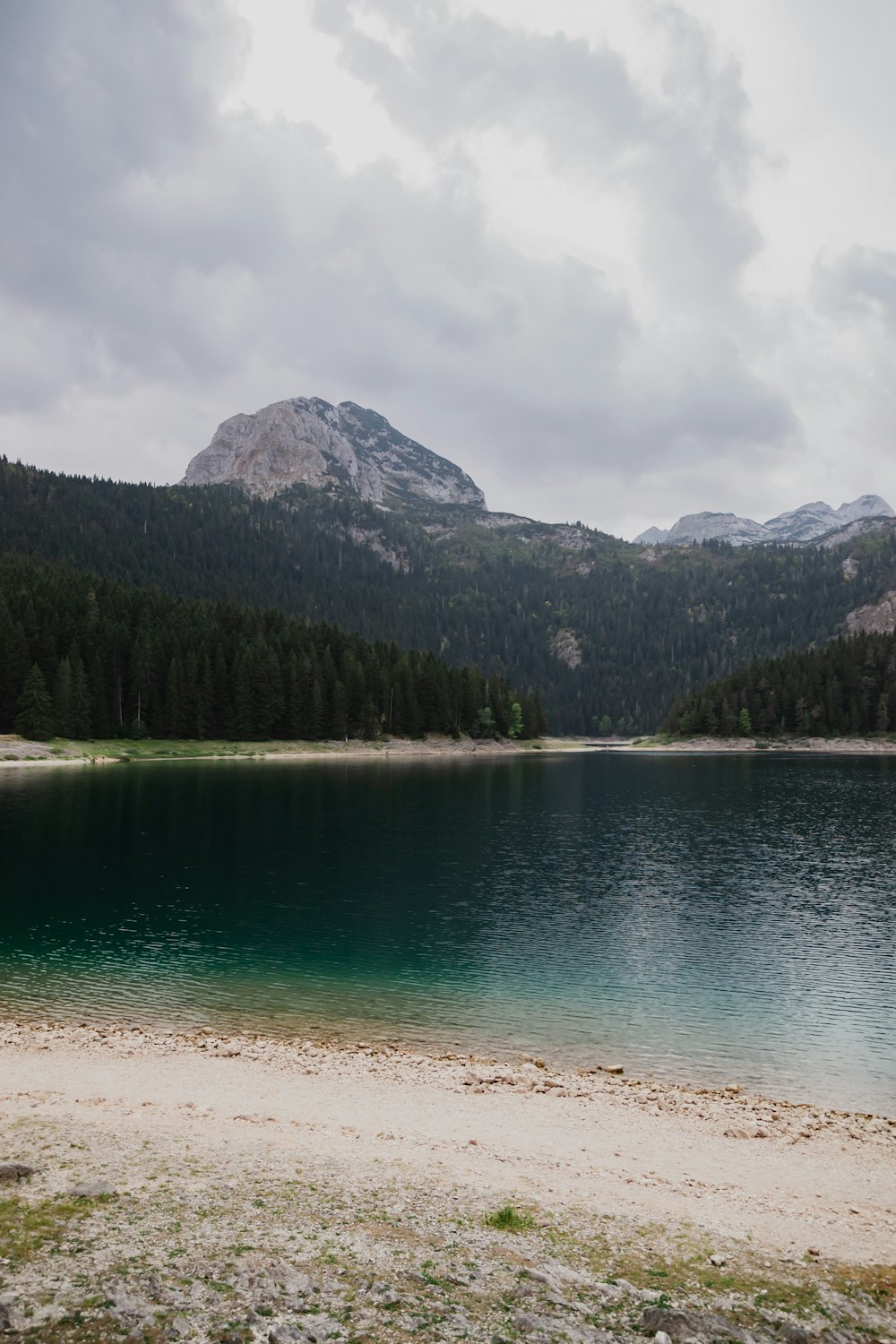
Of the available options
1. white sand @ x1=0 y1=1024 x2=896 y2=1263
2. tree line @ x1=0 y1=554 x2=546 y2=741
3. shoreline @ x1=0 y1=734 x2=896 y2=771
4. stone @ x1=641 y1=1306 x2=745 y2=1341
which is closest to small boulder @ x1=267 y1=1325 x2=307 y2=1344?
stone @ x1=641 y1=1306 x2=745 y2=1341

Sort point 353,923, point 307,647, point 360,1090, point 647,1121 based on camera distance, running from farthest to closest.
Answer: point 307,647
point 353,923
point 360,1090
point 647,1121

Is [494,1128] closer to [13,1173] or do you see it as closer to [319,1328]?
[319,1328]

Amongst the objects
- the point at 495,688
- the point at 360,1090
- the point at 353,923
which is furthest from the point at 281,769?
the point at 360,1090

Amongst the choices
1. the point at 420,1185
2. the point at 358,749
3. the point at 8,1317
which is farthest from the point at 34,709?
the point at 8,1317

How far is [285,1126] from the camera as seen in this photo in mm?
14445

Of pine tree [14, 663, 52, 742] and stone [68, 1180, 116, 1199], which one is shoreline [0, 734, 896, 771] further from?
stone [68, 1180, 116, 1199]

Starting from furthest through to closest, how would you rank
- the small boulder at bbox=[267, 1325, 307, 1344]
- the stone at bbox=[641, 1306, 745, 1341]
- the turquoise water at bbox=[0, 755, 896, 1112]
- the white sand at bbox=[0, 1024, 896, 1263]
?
the turquoise water at bbox=[0, 755, 896, 1112] → the white sand at bbox=[0, 1024, 896, 1263] → the stone at bbox=[641, 1306, 745, 1341] → the small boulder at bbox=[267, 1325, 307, 1344]

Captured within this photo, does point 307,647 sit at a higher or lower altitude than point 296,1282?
higher

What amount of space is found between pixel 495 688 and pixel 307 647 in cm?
4622

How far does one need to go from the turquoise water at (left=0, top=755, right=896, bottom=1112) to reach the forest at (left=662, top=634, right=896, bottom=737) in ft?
374

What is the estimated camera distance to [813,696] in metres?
179

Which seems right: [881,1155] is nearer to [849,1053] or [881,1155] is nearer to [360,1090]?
[849,1053]

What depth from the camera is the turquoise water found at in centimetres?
2195

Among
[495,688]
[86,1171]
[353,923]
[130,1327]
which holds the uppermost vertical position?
[495,688]
